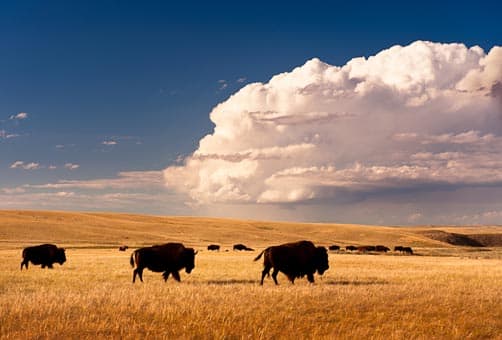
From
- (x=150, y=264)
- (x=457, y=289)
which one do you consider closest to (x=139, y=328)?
(x=150, y=264)

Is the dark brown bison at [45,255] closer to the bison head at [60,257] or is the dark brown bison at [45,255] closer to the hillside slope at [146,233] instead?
the bison head at [60,257]

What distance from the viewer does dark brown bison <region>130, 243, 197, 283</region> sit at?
22.1 metres

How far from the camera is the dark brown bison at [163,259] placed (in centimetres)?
2209

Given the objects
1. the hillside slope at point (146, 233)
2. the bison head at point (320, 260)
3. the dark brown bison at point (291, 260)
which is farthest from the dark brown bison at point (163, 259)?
the hillside slope at point (146, 233)

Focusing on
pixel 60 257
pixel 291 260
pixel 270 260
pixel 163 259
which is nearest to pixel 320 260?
pixel 291 260

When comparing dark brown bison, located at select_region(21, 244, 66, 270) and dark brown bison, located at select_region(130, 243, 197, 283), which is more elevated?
dark brown bison, located at select_region(130, 243, 197, 283)

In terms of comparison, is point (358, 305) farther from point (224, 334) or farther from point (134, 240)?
point (134, 240)

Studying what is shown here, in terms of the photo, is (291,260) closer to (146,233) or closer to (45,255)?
(45,255)

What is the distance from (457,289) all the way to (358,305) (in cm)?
647

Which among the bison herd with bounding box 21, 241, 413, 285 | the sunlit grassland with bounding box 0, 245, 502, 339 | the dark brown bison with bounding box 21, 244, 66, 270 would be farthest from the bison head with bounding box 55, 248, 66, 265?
the sunlit grassland with bounding box 0, 245, 502, 339

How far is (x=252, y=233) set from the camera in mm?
111625

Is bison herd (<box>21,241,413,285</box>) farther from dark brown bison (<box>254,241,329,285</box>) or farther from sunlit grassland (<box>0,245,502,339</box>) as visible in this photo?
sunlit grassland (<box>0,245,502,339</box>)

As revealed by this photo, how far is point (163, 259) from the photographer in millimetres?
22469

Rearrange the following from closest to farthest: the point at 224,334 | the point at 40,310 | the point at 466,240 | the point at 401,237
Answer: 1. the point at 224,334
2. the point at 40,310
3. the point at 401,237
4. the point at 466,240
